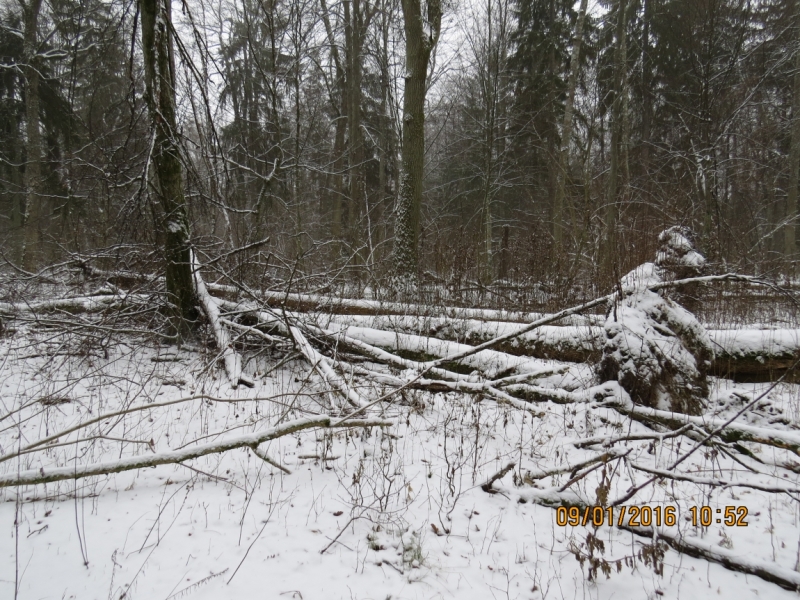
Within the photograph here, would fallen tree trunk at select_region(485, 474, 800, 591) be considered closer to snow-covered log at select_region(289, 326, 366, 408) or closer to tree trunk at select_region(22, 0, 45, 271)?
snow-covered log at select_region(289, 326, 366, 408)

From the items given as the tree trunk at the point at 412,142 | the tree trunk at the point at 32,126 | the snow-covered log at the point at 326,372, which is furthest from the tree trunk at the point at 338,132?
the snow-covered log at the point at 326,372

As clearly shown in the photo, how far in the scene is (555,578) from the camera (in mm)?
1924

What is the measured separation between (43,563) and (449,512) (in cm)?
209

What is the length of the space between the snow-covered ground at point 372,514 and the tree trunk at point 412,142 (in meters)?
4.85

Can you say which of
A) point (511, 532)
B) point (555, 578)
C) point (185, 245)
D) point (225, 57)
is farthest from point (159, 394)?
point (225, 57)

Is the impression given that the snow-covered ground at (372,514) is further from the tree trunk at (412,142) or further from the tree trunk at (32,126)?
the tree trunk at (32,126)

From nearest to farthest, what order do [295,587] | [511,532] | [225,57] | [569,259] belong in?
[295,587], [511,532], [569,259], [225,57]

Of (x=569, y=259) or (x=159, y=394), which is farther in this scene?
(x=569, y=259)

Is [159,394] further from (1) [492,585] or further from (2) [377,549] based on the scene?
(1) [492,585]

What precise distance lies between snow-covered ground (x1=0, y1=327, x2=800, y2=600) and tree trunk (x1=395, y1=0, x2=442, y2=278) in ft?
15.9

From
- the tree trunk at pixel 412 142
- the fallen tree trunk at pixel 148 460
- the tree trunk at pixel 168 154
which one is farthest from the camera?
the tree trunk at pixel 412 142

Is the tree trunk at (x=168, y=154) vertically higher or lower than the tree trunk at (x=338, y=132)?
lower

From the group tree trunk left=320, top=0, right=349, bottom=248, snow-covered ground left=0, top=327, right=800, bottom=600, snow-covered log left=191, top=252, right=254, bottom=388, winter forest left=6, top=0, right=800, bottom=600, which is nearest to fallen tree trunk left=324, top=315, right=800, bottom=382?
winter forest left=6, top=0, right=800, bottom=600

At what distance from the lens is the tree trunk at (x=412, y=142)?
8.09 metres
